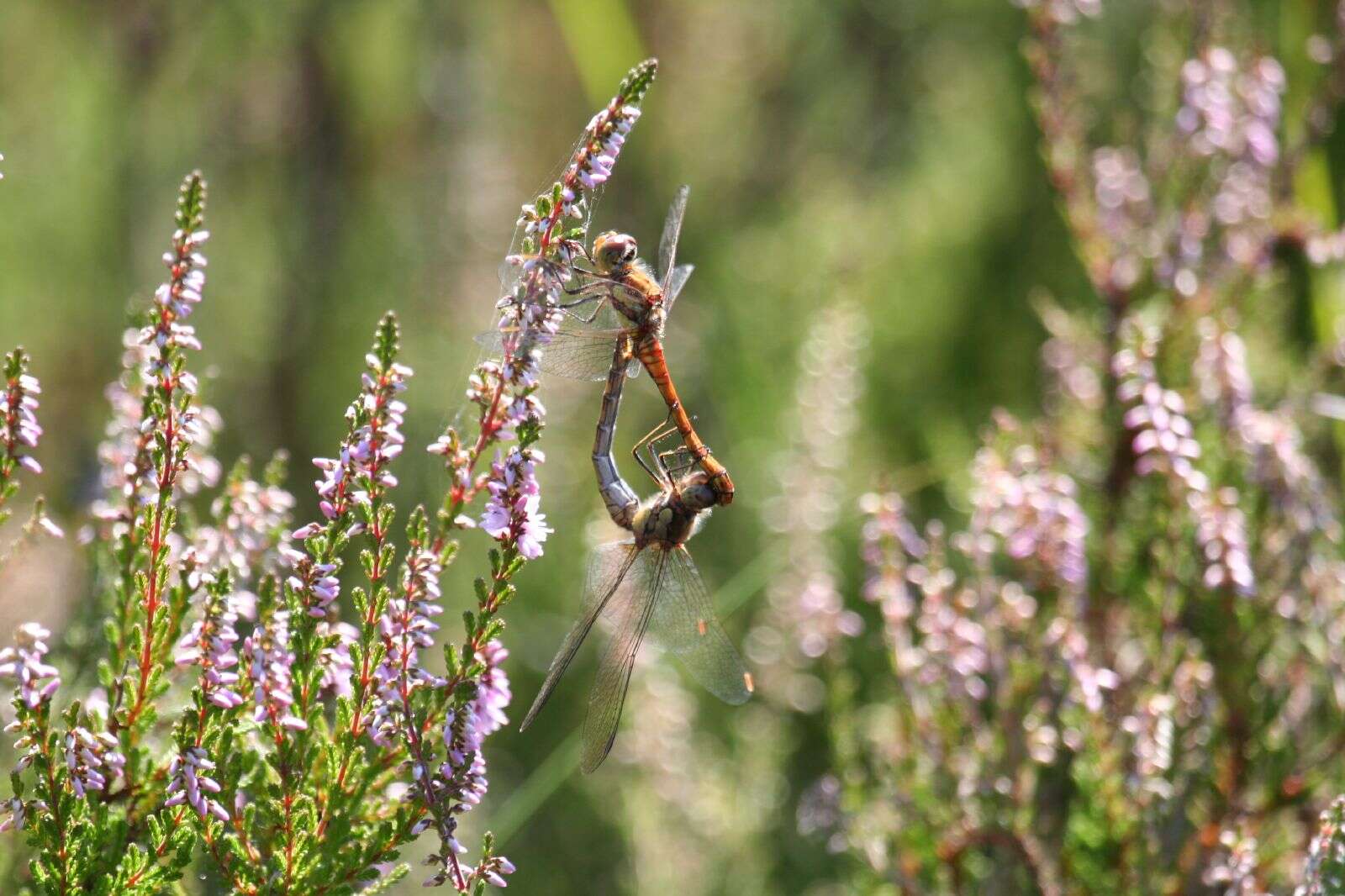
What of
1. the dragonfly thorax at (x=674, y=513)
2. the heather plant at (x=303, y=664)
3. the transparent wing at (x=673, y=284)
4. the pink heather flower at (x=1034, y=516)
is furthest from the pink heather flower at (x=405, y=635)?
the pink heather flower at (x=1034, y=516)

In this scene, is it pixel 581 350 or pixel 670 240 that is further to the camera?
pixel 670 240

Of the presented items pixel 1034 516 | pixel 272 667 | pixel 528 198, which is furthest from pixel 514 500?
pixel 528 198

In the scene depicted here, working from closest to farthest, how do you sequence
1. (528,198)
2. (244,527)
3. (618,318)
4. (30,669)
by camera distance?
(30,669) < (244,527) < (618,318) < (528,198)

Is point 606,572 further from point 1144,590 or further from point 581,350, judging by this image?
point 1144,590

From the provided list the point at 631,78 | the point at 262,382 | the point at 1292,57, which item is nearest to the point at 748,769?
the point at 631,78

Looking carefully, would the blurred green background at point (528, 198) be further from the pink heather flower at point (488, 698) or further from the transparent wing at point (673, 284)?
the pink heather flower at point (488, 698)

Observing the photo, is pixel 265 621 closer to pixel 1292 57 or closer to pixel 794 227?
pixel 1292 57

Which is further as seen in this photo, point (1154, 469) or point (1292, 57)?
point (1292, 57)
